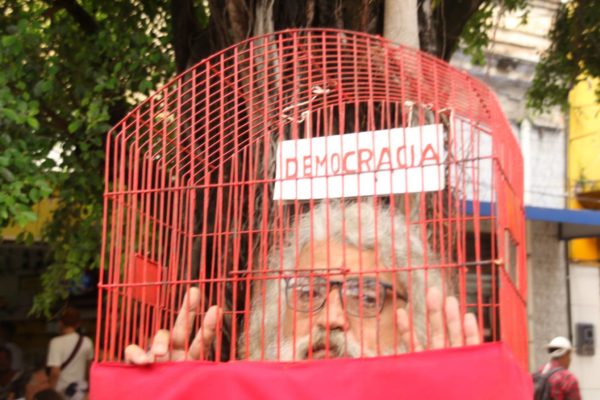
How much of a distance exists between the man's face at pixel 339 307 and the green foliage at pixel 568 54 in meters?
4.40

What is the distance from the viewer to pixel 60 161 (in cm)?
553

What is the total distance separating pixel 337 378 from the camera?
7.80 ft

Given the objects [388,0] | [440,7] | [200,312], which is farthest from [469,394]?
[440,7]

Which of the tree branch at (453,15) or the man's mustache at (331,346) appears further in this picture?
the tree branch at (453,15)

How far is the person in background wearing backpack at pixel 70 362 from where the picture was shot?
Result: 6043 mm

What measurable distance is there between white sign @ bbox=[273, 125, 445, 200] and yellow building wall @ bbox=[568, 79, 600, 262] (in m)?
8.06

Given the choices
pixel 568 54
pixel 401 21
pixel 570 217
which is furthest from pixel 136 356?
pixel 570 217

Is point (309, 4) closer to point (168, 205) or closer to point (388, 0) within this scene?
point (388, 0)

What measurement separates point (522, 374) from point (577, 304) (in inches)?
307

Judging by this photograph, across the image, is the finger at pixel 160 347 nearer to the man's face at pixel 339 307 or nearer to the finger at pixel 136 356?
the finger at pixel 136 356

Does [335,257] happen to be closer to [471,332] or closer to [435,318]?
[435,318]

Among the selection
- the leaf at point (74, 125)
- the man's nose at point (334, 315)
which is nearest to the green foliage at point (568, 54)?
the leaf at point (74, 125)

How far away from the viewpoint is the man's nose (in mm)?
2773

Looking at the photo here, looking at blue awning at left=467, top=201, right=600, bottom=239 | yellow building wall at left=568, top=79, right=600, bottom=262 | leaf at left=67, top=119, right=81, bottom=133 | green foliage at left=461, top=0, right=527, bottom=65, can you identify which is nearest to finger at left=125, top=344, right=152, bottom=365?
leaf at left=67, top=119, right=81, bottom=133
